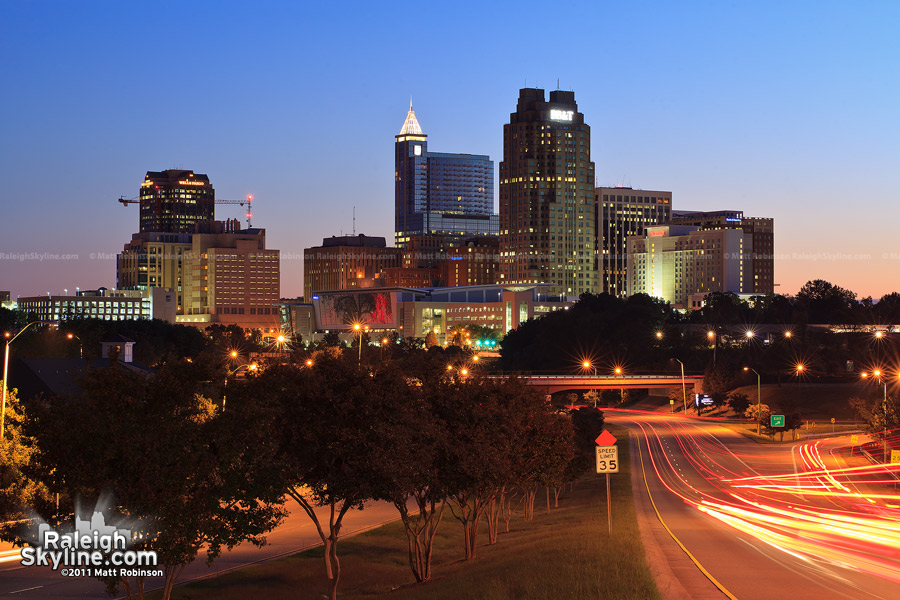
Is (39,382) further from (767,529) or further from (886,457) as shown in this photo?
(886,457)

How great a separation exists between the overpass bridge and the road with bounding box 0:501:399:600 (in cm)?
7432

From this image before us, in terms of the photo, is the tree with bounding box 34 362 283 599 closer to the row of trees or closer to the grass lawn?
the row of trees

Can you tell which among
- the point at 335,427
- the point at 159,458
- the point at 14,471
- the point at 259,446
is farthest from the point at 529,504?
the point at 159,458

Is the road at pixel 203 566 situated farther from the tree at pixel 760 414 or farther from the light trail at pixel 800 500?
the tree at pixel 760 414

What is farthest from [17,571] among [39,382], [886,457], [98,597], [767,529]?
[886,457]

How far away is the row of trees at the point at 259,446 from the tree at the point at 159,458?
0.13 feet

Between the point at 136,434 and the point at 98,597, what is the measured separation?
55.2 ft

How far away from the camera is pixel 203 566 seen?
5012 centimetres

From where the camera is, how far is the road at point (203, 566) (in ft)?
139

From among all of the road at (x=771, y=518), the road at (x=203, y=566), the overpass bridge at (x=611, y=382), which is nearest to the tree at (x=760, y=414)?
the road at (x=771, y=518)

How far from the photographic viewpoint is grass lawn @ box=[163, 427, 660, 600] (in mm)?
31609

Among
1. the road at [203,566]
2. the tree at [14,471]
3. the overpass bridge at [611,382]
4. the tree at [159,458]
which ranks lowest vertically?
the road at [203,566]

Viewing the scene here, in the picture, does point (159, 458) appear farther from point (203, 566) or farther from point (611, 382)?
point (611, 382)

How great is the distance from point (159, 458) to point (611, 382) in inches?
4919
